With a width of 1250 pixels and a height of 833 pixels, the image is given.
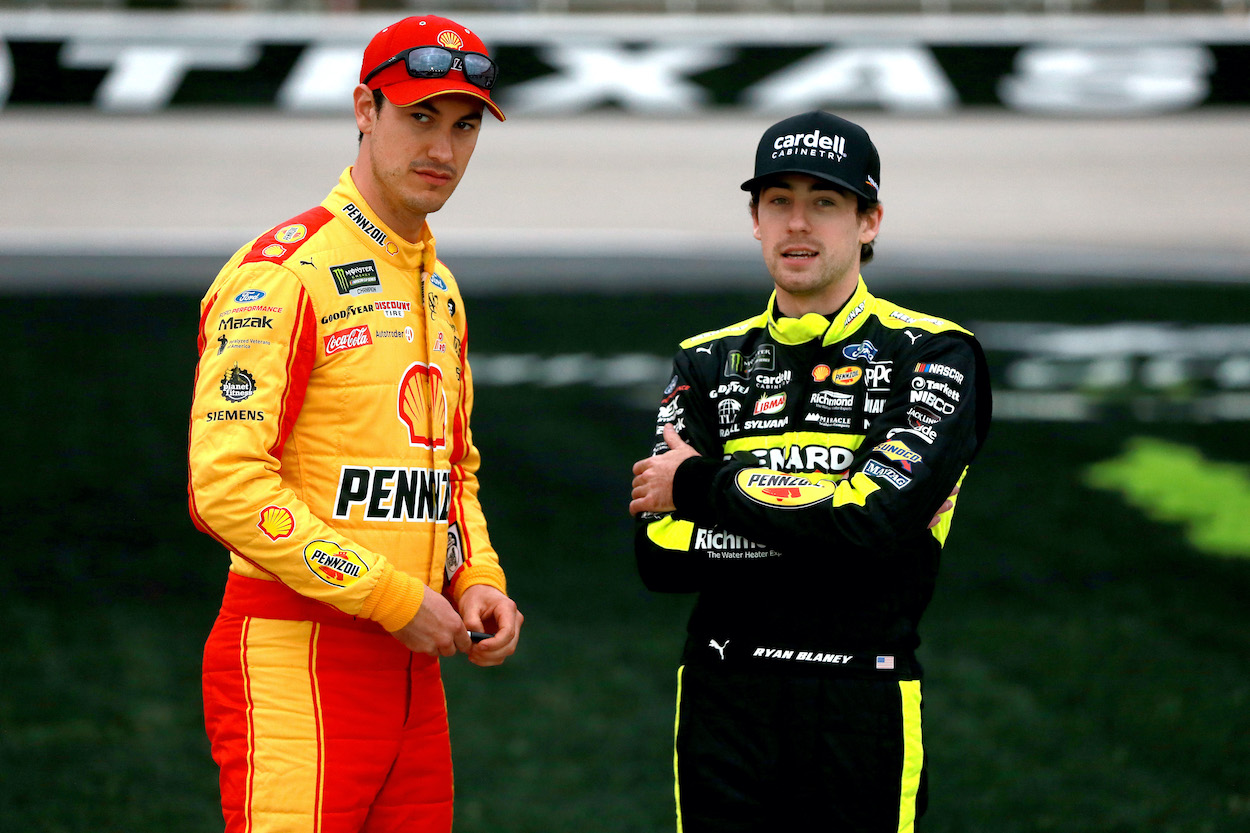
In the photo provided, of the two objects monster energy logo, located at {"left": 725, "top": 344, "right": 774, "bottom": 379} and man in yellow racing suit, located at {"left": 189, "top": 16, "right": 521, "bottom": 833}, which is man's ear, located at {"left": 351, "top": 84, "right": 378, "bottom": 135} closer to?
man in yellow racing suit, located at {"left": 189, "top": 16, "right": 521, "bottom": 833}

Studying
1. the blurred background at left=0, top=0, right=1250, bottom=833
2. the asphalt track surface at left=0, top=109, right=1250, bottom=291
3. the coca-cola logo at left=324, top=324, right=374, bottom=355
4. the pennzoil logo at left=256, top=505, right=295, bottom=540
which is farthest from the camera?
the asphalt track surface at left=0, top=109, right=1250, bottom=291

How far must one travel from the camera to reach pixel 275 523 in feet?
7.08

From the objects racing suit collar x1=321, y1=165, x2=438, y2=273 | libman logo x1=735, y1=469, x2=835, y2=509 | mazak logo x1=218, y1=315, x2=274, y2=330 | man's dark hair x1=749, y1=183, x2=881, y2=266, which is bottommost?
libman logo x1=735, y1=469, x2=835, y2=509

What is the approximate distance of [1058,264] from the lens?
10.9m

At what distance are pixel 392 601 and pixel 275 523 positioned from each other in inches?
9.8

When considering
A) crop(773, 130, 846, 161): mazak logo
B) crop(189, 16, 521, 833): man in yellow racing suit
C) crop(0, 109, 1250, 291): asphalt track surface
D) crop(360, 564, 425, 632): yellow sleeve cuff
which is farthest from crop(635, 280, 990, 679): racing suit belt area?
crop(0, 109, 1250, 291): asphalt track surface

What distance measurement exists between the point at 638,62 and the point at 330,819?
10.5 meters

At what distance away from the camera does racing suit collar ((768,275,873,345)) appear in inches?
98.7

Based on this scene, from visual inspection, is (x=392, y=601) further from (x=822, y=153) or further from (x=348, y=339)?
(x=822, y=153)

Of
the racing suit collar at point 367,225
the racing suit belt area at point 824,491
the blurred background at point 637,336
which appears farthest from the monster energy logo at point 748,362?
the blurred background at point 637,336

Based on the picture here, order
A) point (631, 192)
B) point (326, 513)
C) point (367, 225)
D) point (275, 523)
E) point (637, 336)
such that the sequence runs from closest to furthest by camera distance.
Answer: point (275, 523), point (326, 513), point (367, 225), point (637, 336), point (631, 192)

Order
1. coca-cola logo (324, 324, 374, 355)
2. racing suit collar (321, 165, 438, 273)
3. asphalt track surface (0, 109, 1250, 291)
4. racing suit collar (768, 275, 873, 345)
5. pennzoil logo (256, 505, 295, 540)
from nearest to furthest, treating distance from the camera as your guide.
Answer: pennzoil logo (256, 505, 295, 540)
coca-cola logo (324, 324, 374, 355)
racing suit collar (321, 165, 438, 273)
racing suit collar (768, 275, 873, 345)
asphalt track surface (0, 109, 1250, 291)

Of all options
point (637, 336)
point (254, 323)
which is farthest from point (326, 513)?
point (637, 336)

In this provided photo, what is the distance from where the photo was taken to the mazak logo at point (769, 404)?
8.23ft
